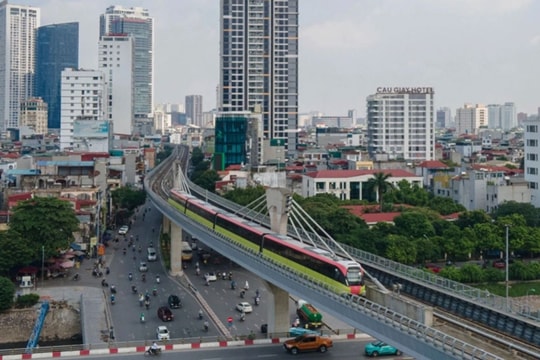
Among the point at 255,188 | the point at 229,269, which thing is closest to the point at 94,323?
the point at 229,269

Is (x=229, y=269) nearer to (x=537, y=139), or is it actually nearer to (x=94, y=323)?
(x=94, y=323)

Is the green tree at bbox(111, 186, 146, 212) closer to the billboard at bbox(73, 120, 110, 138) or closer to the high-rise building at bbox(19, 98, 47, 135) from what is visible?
the billboard at bbox(73, 120, 110, 138)

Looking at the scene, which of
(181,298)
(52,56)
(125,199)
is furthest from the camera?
(52,56)

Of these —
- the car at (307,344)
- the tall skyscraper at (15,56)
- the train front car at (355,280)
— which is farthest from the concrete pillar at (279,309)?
the tall skyscraper at (15,56)

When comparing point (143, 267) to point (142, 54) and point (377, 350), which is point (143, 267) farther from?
point (142, 54)

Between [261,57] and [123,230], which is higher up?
[261,57]

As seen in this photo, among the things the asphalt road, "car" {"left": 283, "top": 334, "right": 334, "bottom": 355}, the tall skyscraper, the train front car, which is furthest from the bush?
the tall skyscraper

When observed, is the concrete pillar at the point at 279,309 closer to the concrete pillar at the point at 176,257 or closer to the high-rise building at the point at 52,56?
the concrete pillar at the point at 176,257

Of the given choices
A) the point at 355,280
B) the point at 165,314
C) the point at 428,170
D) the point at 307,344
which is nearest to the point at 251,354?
the point at 307,344
